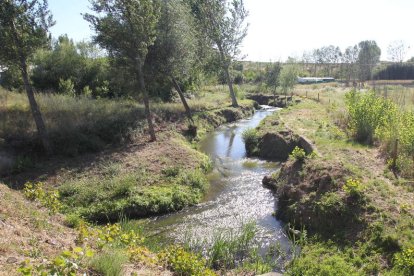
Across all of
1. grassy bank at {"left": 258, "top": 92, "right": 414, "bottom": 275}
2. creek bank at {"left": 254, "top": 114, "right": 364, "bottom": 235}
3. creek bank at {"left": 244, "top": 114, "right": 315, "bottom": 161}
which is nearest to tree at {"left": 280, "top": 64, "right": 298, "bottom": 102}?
creek bank at {"left": 244, "top": 114, "right": 315, "bottom": 161}

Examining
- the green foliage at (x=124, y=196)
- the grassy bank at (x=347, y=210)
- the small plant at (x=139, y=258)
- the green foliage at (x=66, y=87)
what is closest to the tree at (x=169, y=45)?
the green foliage at (x=66, y=87)

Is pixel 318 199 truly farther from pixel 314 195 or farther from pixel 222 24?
pixel 222 24

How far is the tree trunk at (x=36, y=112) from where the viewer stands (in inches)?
666

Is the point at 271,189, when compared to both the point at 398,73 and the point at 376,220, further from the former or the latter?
the point at 398,73

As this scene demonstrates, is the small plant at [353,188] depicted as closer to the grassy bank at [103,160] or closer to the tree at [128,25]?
the grassy bank at [103,160]

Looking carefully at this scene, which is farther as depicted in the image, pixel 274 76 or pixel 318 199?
pixel 274 76

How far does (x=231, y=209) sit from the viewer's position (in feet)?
47.5

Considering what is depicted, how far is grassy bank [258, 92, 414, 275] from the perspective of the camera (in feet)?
30.1

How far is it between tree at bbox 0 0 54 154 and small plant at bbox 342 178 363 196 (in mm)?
15139

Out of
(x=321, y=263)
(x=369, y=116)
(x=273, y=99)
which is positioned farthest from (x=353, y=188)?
(x=273, y=99)

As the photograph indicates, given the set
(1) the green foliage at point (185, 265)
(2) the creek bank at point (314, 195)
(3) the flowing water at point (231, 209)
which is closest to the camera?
(1) the green foliage at point (185, 265)

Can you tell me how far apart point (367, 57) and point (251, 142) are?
8456 cm

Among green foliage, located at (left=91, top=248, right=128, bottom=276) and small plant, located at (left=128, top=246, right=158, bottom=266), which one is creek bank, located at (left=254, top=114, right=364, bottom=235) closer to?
small plant, located at (left=128, top=246, right=158, bottom=266)

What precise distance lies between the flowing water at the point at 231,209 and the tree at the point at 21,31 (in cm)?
1011
